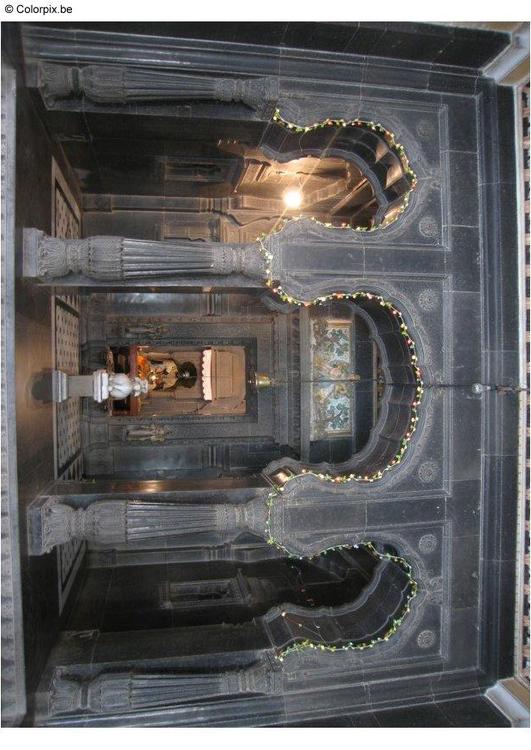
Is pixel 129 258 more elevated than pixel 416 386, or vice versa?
pixel 129 258

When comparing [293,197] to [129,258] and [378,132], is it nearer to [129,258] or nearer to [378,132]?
[378,132]

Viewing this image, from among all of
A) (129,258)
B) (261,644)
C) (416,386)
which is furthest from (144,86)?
(261,644)

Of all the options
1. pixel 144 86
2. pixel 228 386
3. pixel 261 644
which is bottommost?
pixel 261 644

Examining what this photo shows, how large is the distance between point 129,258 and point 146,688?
4583 millimetres

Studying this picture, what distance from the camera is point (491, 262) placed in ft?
19.6

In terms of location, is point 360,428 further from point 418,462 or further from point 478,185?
point 478,185

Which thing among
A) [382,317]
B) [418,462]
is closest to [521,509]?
[418,462]

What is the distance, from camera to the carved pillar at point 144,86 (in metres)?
5.04

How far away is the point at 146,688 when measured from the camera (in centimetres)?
548

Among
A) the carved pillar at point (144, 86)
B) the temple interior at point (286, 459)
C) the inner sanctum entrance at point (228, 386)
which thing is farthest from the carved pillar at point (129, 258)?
the inner sanctum entrance at point (228, 386)

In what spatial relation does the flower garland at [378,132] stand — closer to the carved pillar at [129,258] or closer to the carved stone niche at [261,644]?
the carved pillar at [129,258]

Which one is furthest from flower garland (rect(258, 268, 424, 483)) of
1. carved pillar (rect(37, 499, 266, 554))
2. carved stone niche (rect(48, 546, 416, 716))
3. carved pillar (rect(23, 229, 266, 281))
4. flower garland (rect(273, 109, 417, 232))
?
carved stone niche (rect(48, 546, 416, 716))

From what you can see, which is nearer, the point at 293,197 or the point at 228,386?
the point at 293,197

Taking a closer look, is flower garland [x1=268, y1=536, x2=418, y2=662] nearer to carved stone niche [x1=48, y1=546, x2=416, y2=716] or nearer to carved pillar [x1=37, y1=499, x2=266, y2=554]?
carved stone niche [x1=48, y1=546, x2=416, y2=716]
